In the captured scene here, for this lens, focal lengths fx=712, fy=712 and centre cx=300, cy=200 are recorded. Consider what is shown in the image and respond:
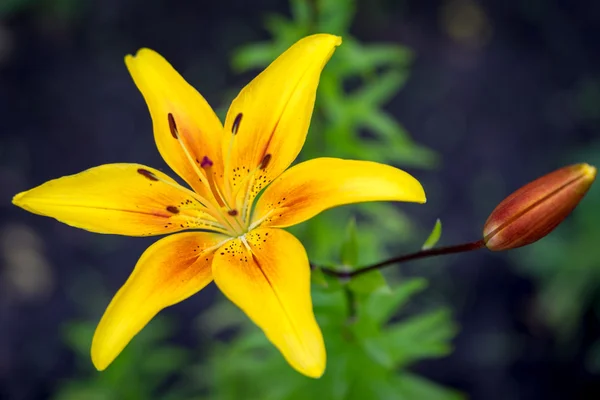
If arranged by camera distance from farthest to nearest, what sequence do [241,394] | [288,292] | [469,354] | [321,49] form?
[469,354] → [241,394] → [321,49] → [288,292]

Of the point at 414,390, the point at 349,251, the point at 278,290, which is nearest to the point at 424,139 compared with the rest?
the point at 414,390

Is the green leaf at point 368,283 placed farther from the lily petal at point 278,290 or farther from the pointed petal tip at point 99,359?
the pointed petal tip at point 99,359

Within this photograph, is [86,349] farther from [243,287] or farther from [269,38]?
[269,38]

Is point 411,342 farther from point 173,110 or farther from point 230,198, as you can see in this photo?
point 173,110

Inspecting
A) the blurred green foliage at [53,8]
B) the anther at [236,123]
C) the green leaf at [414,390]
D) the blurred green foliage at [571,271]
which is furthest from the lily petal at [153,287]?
the blurred green foliage at [53,8]

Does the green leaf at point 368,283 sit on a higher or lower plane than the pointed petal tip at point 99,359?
lower

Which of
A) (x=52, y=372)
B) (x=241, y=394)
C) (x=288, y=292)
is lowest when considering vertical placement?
(x=52, y=372)

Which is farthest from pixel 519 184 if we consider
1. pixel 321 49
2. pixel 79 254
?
pixel 321 49
